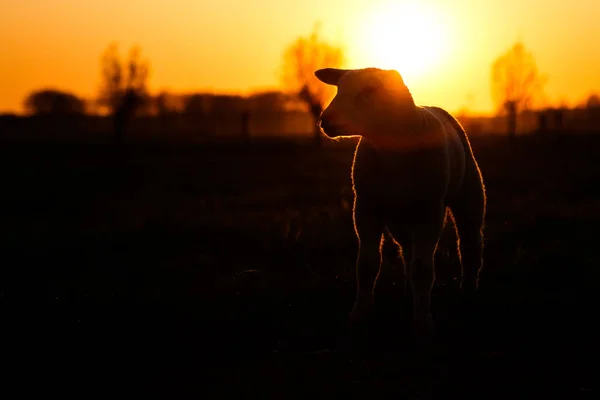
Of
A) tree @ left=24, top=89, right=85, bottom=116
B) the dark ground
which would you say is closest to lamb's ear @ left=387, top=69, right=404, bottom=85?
the dark ground

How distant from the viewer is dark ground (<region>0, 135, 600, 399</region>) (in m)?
5.11

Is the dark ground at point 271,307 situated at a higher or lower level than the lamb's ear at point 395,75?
lower

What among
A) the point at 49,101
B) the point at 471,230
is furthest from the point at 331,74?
the point at 49,101

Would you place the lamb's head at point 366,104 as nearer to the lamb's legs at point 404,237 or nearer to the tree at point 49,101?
the lamb's legs at point 404,237

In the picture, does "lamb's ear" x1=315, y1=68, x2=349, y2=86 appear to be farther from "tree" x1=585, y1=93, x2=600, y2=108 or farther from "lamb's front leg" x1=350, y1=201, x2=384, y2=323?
"tree" x1=585, y1=93, x2=600, y2=108

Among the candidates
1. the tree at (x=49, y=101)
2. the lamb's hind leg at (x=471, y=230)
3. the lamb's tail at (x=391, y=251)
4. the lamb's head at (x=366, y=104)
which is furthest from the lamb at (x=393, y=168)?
the tree at (x=49, y=101)

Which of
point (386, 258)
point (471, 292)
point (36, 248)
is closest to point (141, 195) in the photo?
point (36, 248)

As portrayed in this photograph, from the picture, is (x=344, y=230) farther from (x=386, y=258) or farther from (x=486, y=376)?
(x=486, y=376)

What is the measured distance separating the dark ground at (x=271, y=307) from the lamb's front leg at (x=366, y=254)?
21cm

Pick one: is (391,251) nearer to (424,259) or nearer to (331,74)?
(424,259)

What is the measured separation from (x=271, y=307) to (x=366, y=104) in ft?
6.49

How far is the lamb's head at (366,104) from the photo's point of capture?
5.75 meters

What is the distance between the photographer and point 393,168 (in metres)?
6.03

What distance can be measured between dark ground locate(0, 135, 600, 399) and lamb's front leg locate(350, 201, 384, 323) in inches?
8.4
